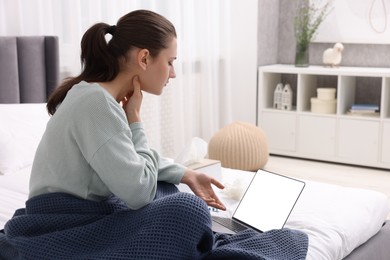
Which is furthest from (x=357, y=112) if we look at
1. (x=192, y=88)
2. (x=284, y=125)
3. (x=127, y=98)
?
(x=127, y=98)

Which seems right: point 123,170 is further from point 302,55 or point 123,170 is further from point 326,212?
point 302,55

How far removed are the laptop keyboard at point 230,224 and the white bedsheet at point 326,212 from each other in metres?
0.07

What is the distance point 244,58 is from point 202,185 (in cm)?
312

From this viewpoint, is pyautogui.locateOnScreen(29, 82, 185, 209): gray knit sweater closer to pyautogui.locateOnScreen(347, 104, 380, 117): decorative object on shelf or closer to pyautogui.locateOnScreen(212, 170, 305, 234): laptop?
pyautogui.locateOnScreen(212, 170, 305, 234): laptop

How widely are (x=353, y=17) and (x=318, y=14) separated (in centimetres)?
29

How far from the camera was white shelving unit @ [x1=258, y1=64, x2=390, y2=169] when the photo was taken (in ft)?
13.9

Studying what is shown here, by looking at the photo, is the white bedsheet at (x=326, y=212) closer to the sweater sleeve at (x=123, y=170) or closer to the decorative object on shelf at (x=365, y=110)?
the sweater sleeve at (x=123, y=170)

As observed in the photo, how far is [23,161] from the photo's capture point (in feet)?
8.26

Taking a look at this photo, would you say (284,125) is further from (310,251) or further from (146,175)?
(146,175)

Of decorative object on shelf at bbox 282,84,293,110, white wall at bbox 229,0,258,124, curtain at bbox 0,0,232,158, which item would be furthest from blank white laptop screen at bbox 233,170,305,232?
white wall at bbox 229,0,258,124

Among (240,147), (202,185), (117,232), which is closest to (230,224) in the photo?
(202,185)

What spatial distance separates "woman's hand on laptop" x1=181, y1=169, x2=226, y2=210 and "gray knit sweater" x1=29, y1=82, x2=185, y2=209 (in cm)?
27

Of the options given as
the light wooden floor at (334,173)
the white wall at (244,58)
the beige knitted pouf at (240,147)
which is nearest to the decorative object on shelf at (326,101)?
the light wooden floor at (334,173)

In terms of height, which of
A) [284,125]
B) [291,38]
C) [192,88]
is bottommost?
[284,125]
